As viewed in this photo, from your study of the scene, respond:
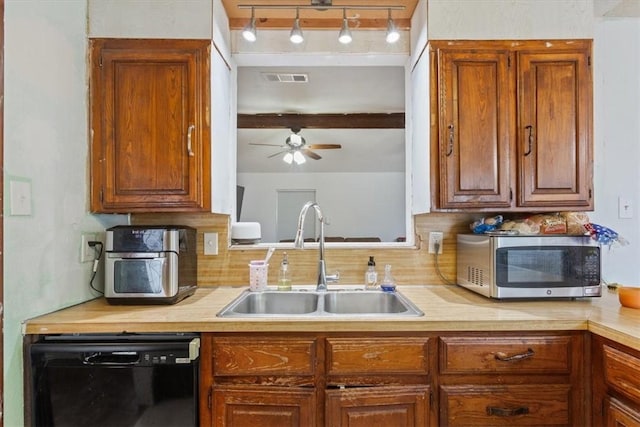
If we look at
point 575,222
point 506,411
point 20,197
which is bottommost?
point 506,411

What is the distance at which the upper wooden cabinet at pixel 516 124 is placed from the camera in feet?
5.58

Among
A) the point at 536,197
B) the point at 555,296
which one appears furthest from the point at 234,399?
the point at 536,197

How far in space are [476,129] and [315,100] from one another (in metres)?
1.74

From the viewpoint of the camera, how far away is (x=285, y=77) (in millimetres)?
2623

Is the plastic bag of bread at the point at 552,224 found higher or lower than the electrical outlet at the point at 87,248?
higher

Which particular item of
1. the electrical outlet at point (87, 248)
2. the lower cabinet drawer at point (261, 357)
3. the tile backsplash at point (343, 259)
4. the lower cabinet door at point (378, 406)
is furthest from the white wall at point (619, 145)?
the electrical outlet at point (87, 248)

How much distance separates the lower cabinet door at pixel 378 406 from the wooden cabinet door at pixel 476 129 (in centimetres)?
83

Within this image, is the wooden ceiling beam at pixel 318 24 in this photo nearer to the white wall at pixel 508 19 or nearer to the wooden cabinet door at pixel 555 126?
the white wall at pixel 508 19

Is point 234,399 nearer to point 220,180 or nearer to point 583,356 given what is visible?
point 220,180

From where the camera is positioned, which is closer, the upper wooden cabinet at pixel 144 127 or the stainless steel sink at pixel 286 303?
the upper wooden cabinet at pixel 144 127

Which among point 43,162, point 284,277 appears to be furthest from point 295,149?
point 43,162

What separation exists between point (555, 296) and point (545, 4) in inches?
52.2

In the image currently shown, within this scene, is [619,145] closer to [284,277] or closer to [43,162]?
[284,277]

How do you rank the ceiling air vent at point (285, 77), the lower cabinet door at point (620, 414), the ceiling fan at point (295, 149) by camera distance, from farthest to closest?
the ceiling fan at point (295, 149) → the ceiling air vent at point (285, 77) → the lower cabinet door at point (620, 414)
